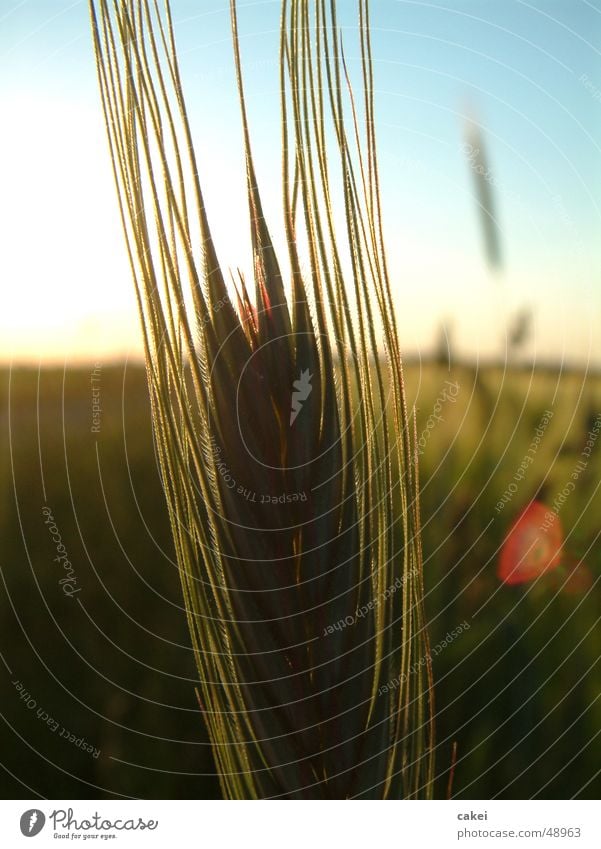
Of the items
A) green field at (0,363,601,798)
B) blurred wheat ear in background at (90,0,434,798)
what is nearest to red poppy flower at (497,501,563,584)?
green field at (0,363,601,798)

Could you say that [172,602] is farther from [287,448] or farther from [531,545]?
[531,545]

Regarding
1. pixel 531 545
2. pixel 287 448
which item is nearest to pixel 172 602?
pixel 287 448

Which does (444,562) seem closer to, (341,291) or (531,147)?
(341,291)

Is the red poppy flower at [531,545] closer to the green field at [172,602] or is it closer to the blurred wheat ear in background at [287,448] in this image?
the green field at [172,602]

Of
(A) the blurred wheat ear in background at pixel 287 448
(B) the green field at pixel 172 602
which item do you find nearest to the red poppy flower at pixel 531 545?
(B) the green field at pixel 172 602

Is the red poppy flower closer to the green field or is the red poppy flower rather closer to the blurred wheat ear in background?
the green field

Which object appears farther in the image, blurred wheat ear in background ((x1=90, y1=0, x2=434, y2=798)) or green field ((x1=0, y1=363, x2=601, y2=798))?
green field ((x1=0, y1=363, x2=601, y2=798))
